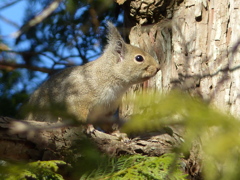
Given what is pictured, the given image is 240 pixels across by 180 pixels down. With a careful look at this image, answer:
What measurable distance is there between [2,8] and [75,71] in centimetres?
267

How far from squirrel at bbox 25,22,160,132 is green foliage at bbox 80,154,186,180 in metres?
1.70

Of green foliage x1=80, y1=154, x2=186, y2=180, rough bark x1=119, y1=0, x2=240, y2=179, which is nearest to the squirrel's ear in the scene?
rough bark x1=119, y1=0, x2=240, y2=179

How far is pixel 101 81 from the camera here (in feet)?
15.6

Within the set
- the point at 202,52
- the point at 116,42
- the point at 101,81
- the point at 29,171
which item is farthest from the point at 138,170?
the point at 116,42

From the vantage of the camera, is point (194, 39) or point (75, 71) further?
point (75, 71)

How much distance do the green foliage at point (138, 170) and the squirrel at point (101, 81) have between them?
170 cm

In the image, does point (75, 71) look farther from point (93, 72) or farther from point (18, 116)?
point (18, 116)

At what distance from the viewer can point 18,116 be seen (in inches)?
182

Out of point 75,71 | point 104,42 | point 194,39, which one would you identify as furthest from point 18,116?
point 194,39

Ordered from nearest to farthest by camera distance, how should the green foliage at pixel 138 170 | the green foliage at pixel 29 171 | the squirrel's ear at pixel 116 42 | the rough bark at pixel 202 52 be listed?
1. the green foliage at pixel 29 171
2. the green foliage at pixel 138 170
3. the rough bark at pixel 202 52
4. the squirrel's ear at pixel 116 42

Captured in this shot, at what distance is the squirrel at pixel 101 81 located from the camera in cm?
457

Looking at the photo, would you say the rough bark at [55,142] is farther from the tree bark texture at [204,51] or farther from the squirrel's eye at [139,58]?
the squirrel's eye at [139,58]

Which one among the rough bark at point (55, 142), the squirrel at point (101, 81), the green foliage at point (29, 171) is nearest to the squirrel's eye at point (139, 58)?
the squirrel at point (101, 81)

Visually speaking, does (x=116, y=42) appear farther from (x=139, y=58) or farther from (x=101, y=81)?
(x=101, y=81)
